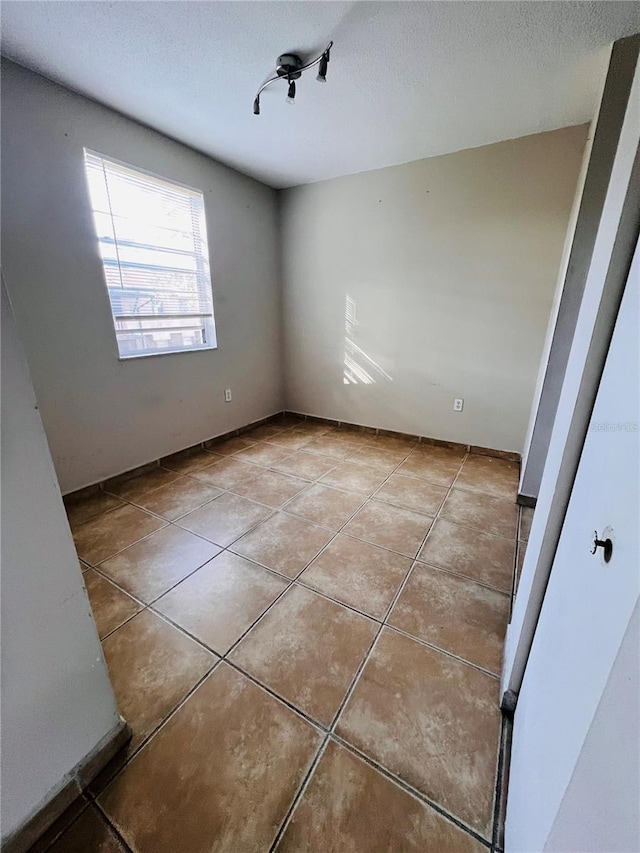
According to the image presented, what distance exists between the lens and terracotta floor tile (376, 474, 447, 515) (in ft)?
7.39

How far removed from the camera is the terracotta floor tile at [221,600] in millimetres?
1360

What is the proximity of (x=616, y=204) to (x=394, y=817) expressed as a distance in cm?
153

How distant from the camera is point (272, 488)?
8.16 feet

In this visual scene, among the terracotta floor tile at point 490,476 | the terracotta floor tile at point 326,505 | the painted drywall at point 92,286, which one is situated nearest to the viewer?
the painted drywall at point 92,286

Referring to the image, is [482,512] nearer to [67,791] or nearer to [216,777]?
[216,777]

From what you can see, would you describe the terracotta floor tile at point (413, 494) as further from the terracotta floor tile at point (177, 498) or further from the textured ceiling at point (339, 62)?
the textured ceiling at point (339, 62)

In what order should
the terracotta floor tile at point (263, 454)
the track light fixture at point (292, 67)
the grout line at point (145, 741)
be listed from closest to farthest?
the grout line at point (145, 741), the track light fixture at point (292, 67), the terracotta floor tile at point (263, 454)

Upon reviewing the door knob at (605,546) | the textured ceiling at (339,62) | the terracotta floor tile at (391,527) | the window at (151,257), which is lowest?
the terracotta floor tile at (391,527)

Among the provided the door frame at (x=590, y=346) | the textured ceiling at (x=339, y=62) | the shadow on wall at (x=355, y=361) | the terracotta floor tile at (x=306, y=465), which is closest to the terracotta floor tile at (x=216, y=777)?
the door frame at (x=590, y=346)

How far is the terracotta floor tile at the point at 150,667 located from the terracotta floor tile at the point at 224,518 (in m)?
0.56

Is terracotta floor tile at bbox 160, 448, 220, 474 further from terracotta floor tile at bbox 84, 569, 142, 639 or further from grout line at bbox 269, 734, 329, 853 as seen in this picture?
grout line at bbox 269, 734, 329, 853

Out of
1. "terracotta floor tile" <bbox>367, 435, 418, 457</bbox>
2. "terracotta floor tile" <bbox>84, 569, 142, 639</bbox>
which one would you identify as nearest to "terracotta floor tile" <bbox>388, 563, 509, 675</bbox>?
"terracotta floor tile" <bbox>84, 569, 142, 639</bbox>

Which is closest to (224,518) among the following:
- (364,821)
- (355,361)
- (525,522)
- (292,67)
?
(364,821)

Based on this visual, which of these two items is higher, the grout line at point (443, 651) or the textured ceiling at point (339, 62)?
the textured ceiling at point (339, 62)
